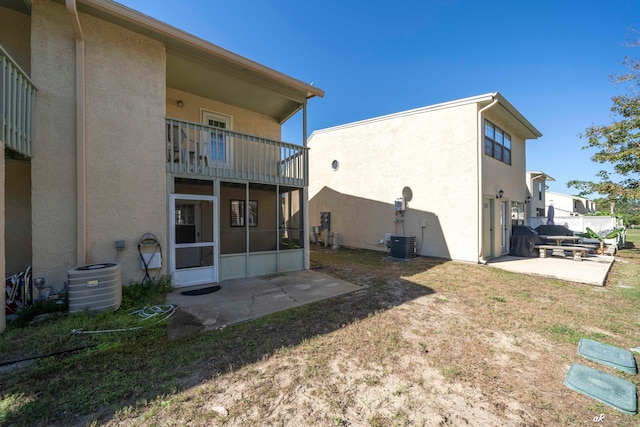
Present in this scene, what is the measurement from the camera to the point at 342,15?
31.5ft

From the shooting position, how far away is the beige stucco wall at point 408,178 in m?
8.62

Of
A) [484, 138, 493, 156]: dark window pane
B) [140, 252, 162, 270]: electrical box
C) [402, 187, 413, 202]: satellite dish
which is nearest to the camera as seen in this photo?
[140, 252, 162, 270]: electrical box

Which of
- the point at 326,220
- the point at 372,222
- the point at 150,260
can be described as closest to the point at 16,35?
the point at 150,260

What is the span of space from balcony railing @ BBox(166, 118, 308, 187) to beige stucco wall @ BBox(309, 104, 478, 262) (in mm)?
5044

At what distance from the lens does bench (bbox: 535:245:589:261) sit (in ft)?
29.1

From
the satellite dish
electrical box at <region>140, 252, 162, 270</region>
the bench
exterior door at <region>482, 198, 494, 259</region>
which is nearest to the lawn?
electrical box at <region>140, 252, 162, 270</region>

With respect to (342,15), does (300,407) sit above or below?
below

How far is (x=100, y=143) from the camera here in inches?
183

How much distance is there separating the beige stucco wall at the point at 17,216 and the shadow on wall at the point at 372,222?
1059 centimetres

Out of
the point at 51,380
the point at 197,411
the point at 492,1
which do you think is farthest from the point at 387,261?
the point at 492,1

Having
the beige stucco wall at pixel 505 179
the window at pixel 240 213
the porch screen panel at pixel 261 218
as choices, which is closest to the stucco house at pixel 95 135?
the window at pixel 240 213

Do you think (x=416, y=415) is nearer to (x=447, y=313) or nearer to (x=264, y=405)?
(x=264, y=405)

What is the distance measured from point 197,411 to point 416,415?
5.94 feet

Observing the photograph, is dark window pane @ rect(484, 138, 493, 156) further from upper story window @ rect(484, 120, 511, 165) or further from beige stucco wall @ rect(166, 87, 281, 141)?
beige stucco wall @ rect(166, 87, 281, 141)
